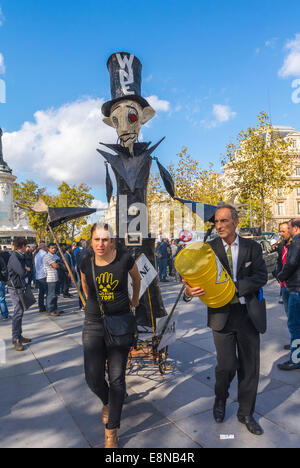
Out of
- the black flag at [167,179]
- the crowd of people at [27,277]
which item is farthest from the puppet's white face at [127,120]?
the crowd of people at [27,277]

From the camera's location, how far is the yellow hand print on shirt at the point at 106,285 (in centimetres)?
272

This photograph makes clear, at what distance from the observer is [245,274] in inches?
113

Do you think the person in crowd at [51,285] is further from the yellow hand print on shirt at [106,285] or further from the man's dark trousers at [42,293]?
the yellow hand print on shirt at [106,285]

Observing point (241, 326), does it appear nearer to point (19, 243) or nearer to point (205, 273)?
point (205, 273)

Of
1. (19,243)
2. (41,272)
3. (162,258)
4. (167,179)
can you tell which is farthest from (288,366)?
(162,258)

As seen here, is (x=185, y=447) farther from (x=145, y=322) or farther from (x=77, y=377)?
(x=77, y=377)

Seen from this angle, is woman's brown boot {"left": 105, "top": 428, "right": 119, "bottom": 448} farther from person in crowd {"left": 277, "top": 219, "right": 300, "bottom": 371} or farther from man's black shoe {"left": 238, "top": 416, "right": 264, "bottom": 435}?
person in crowd {"left": 277, "top": 219, "right": 300, "bottom": 371}

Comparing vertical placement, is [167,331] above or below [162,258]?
below

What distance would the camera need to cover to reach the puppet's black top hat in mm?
4531

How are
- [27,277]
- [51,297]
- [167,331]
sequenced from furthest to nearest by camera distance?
[51,297]
[27,277]
[167,331]

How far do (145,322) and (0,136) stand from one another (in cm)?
3202

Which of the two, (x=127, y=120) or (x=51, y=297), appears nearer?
(x=127, y=120)

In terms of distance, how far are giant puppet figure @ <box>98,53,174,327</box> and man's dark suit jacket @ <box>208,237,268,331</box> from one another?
4.45ft

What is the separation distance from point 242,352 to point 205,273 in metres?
0.92
